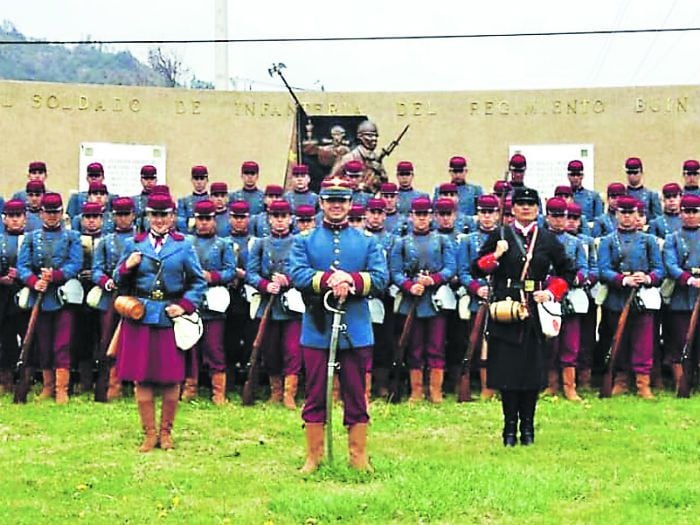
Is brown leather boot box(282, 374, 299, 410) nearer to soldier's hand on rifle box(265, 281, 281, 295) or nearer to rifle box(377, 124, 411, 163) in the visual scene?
soldier's hand on rifle box(265, 281, 281, 295)

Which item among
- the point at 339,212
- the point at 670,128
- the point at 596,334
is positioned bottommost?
the point at 596,334

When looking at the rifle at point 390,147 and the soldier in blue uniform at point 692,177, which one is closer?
the soldier in blue uniform at point 692,177

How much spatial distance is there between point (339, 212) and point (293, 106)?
9074 mm

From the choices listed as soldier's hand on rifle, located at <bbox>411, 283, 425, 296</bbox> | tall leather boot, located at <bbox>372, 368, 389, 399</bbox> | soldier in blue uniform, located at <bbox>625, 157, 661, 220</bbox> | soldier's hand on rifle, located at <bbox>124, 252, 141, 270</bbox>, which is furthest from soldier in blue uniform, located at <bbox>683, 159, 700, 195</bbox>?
soldier's hand on rifle, located at <bbox>124, 252, 141, 270</bbox>

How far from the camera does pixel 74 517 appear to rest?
21.7ft

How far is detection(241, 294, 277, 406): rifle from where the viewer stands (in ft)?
34.5

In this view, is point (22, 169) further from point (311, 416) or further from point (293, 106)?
point (311, 416)

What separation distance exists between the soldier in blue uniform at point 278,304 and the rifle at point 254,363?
5cm

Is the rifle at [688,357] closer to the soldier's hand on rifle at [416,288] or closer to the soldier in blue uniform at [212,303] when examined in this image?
the soldier's hand on rifle at [416,288]

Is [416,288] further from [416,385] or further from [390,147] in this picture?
[390,147]

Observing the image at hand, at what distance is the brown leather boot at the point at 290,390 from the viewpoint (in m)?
10.6

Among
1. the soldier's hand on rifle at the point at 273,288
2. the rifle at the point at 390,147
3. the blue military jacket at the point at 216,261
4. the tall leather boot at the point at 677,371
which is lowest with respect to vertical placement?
the tall leather boot at the point at 677,371

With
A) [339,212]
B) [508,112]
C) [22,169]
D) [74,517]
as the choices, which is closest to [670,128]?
[508,112]

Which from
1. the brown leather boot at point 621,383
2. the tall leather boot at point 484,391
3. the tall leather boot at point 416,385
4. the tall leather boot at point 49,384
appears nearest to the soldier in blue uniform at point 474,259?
the tall leather boot at point 484,391
